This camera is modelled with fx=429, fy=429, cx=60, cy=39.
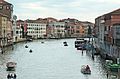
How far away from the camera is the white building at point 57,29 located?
171525 millimetres

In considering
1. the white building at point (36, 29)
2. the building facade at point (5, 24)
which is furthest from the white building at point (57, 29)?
the building facade at point (5, 24)

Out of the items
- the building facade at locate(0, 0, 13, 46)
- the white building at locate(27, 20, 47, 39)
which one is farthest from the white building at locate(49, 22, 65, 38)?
the building facade at locate(0, 0, 13, 46)

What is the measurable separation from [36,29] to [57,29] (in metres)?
21.2

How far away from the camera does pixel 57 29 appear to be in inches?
6875

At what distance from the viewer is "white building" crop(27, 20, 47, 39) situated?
150875 mm

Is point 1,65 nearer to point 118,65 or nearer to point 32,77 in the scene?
point 32,77

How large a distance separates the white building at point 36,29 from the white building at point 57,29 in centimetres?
872

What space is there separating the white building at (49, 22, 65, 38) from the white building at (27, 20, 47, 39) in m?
8.72

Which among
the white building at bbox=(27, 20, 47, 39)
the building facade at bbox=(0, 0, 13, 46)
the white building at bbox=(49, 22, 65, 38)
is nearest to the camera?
the building facade at bbox=(0, 0, 13, 46)

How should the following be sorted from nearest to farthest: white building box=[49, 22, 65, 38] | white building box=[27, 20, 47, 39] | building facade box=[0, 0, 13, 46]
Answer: building facade box=[0, 0, 13, 46]
white building box=[27, 20, 47, 39]
white building box=[49, 22, 65, 38]

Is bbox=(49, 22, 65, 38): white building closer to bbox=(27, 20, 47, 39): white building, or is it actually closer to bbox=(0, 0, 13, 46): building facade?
bbox=(27, 20, 47, 39): white building

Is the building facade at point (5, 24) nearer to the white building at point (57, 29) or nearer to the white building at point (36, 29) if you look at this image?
the white building at point (36, 29)

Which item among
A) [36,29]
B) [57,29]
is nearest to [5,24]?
[36,29]

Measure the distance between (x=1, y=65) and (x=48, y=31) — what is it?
406 ft
